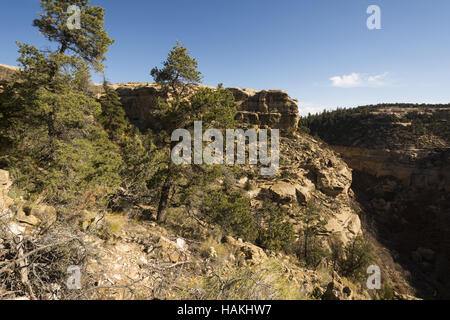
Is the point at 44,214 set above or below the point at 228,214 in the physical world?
above

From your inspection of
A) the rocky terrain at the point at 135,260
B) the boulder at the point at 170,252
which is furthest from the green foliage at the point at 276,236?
the boulder at the point at 170,252

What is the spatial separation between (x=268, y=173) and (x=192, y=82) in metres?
16.8

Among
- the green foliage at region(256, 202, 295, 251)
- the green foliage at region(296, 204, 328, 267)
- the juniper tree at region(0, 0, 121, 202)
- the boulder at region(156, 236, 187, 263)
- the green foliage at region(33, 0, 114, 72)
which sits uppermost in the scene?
the green foliage at region(33, 0, 114, 72)

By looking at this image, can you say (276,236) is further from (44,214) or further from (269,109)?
(269,109)

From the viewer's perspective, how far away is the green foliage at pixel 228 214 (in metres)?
9.18

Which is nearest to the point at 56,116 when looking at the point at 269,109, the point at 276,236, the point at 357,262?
the point at 276,236

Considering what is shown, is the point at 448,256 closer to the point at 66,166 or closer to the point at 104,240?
the point at 104,240

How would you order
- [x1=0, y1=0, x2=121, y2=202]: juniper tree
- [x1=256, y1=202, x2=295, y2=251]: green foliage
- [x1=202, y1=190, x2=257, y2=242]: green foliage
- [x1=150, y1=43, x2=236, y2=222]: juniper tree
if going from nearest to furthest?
[x1=0, y1=0, x2=121, y2=202]: juniper tree → [x1=150, y1=43, x2=236, y2=222]: juniper tree → [x1=202, y1=190, x2=257, y2=242]: green foliage → [x1=256, y1=202, x2=295, y2=251]: green foliage

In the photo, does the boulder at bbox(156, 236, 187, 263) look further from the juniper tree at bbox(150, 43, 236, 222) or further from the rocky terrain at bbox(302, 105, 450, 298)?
the rocky terrain at bbox(302, 105, 450, 298)

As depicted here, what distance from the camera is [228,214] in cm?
1023

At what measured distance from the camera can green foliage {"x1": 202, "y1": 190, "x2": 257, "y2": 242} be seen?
9180mm

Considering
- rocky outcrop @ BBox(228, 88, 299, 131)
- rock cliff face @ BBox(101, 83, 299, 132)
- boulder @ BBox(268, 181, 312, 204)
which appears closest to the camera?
boulder @ BBox(268, 181, 312, 204)

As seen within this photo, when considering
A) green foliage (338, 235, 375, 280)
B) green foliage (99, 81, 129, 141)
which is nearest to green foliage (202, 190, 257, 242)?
green foliage (338, 235, 375, 280)

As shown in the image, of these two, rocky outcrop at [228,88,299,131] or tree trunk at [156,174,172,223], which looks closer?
tree trunk at [156,174,172,223]
